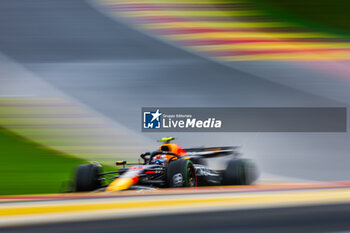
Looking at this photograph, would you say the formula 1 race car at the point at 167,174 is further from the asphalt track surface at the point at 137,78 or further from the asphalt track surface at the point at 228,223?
the asphalt track surface at the point at 228,223

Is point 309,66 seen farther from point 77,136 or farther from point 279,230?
point 279,230

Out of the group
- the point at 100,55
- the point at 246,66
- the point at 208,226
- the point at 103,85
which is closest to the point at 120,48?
the point at 100,55

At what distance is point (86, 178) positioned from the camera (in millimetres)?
6273

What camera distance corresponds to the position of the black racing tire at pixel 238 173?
6.96 meters

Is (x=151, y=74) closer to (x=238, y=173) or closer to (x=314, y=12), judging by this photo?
(x=238, y=173)

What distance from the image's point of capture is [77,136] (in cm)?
982

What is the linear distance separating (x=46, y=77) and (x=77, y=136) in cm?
258

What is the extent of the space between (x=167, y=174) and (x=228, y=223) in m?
2.96

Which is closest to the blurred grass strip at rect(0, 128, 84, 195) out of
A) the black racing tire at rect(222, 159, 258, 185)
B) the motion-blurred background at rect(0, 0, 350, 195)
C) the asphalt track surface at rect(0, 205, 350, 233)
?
the motion-blurred background at rect(0, 0, 350, 195)

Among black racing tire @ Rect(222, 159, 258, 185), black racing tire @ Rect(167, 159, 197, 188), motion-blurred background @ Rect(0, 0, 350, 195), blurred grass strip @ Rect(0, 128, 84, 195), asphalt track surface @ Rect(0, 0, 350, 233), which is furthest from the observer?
asphalt track surface @ Rect(0, 0, 350, 233)

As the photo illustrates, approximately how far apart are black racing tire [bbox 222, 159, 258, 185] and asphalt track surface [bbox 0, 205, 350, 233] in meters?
3.66

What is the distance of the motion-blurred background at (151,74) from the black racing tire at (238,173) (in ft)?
6.11

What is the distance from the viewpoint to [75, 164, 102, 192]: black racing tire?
6262 millimetres

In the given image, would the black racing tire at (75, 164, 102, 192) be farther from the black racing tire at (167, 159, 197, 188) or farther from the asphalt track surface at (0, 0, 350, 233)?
the asphalt track surface at (0, 0, 350, 233)
